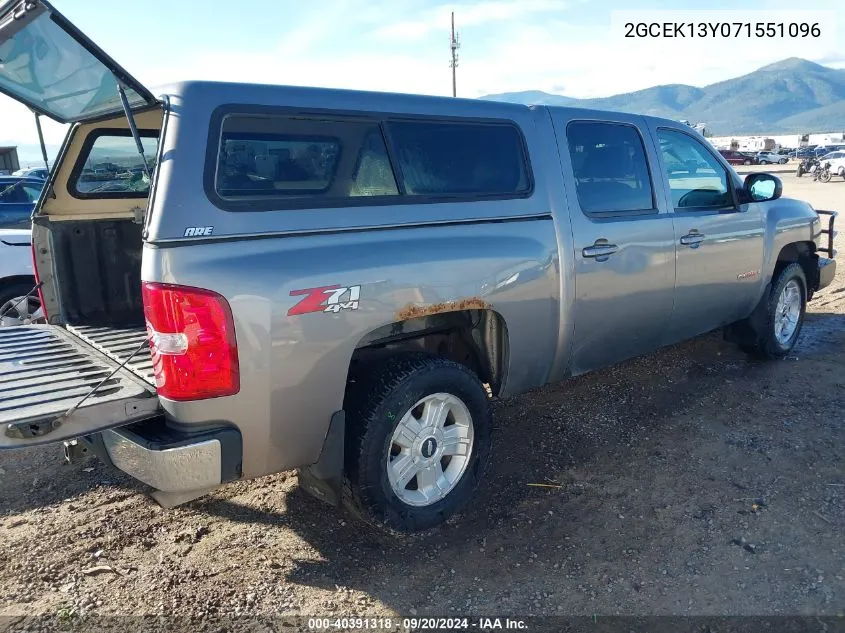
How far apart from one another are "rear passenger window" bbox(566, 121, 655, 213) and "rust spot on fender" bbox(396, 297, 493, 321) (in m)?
0.98

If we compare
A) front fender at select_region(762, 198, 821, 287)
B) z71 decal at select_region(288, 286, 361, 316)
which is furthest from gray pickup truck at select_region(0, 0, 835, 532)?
front fender at select_region(762, 198, 821, 287)

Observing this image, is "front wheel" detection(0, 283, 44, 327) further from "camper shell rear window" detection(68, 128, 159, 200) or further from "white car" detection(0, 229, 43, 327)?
"camper shell rear window" detection(68, 128, 159, 200)

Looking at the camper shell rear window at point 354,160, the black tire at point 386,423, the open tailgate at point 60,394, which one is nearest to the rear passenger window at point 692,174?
the camper shell rear window at point 354,160

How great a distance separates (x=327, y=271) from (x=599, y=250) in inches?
69.8

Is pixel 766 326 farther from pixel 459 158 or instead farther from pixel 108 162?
pixel 108 162

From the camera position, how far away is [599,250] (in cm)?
377

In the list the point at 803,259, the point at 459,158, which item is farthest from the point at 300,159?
the point at 803,259

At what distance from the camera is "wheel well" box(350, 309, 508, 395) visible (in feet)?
10.7

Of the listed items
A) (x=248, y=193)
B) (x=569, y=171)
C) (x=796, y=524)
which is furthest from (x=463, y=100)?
(x=796, y=524)

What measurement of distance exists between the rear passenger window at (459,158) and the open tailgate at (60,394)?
1.50 meters

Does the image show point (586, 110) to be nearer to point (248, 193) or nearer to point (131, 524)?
point (248, 193)

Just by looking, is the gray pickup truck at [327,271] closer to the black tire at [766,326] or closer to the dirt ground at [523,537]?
the dirt ground at [523,537]

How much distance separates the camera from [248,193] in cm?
266

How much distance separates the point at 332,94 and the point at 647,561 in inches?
99.0
